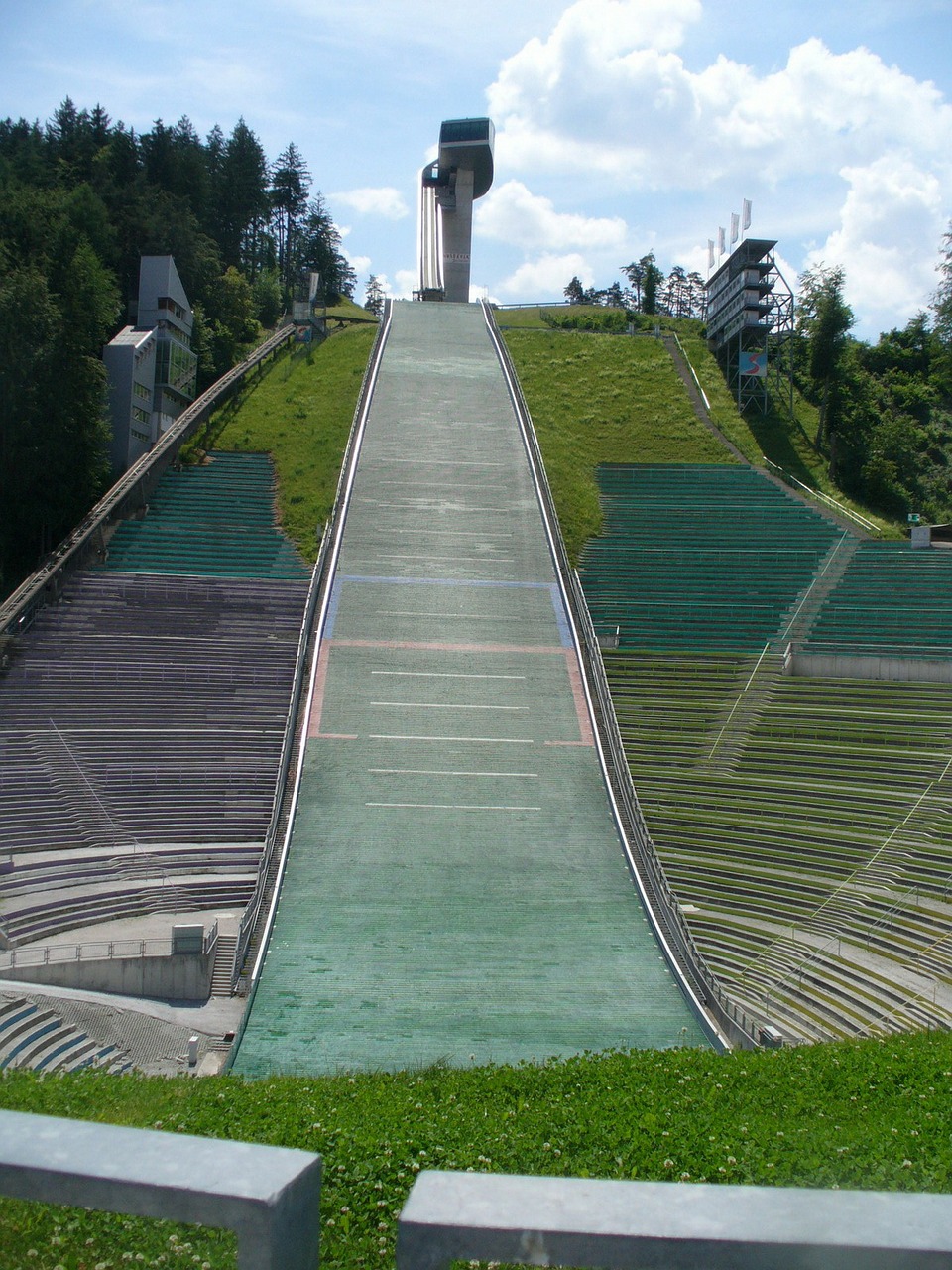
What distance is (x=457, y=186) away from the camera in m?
68.9

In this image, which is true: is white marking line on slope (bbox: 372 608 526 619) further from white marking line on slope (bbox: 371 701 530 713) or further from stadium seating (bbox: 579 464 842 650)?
white marking line on slope (bbox: 371 701 530 713)

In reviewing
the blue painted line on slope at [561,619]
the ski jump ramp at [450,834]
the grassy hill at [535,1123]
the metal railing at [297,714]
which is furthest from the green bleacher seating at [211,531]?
the grassy hill at [535,1123]

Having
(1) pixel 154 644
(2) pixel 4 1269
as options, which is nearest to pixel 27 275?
(1) pixel 154 644

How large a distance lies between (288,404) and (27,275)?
17340 millimetres

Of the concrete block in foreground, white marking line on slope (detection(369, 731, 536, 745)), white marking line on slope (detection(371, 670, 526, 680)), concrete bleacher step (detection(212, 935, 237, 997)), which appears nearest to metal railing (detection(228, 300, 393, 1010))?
concrete bleacher step (detection(212, 935, 237, 997))

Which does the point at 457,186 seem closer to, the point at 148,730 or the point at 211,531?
the point at 211,531

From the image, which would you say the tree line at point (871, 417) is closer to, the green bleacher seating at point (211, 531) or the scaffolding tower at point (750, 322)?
the scaffolding tower at point (750, 322)

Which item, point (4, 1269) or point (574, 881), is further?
point (574, 881)

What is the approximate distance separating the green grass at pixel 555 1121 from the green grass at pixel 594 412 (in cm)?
2573

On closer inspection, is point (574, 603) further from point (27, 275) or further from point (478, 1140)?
point (478, 1140)

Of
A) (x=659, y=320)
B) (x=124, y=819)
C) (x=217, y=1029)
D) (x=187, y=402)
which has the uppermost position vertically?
(x=659, y=320)

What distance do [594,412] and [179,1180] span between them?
4848cm

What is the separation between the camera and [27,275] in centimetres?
3028

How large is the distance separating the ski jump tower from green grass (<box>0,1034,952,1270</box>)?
207ft
